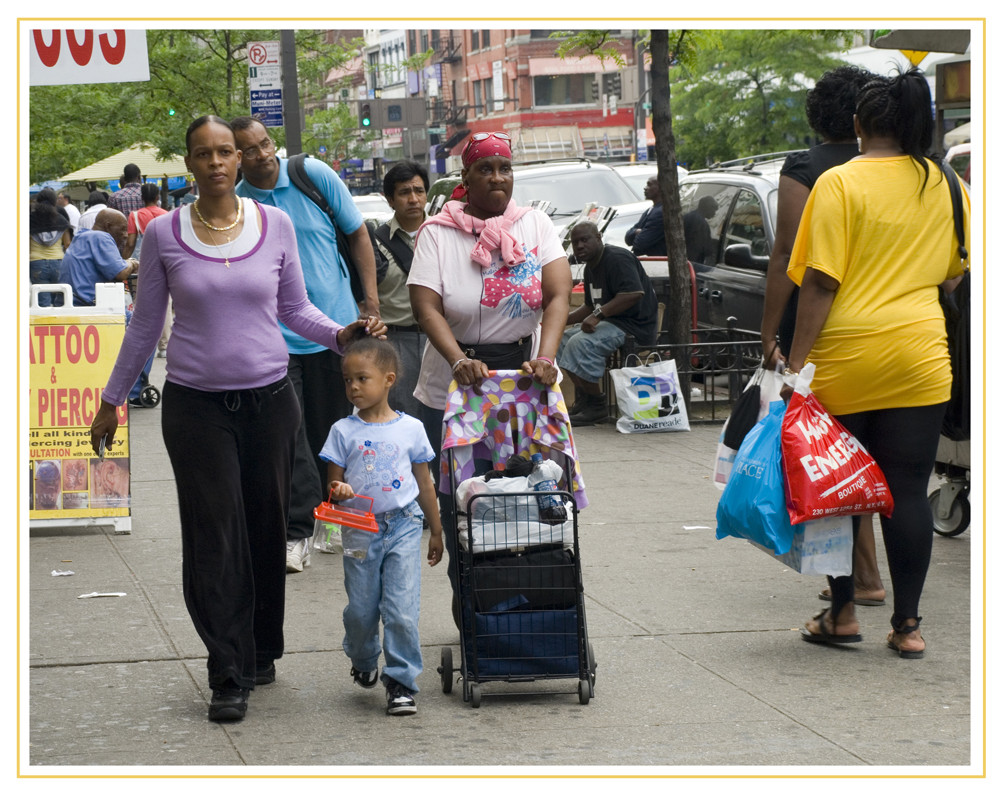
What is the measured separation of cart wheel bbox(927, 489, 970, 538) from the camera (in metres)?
7.32

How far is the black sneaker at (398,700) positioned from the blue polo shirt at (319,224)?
2476 mm

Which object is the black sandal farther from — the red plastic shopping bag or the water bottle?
the water bottle

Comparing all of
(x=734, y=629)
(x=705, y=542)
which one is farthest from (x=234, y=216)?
(x=705, y=542)

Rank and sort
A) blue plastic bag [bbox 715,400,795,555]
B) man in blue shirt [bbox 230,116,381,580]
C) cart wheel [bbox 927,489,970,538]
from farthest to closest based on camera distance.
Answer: cart wheel [bbox 927,489,970,538], man in blue shirt [bbox 230,116,381,580], blue plastic bag [bbox 715,400,795,555]

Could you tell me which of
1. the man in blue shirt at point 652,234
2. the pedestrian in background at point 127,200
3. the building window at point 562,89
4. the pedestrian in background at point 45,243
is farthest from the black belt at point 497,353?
the building window at point 562,89

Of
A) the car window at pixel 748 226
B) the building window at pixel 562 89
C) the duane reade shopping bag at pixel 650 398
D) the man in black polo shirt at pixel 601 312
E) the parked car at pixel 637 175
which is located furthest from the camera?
the building window at pixel 562 89

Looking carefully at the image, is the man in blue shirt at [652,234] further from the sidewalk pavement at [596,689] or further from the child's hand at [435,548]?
the child's hand at [435,548]

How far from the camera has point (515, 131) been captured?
244ft

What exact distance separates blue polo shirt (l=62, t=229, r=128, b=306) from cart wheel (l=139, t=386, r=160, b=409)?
0.93m

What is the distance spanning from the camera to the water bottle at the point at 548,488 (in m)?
4.96

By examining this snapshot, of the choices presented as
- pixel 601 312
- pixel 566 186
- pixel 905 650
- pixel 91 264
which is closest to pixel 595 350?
pixel 601 312

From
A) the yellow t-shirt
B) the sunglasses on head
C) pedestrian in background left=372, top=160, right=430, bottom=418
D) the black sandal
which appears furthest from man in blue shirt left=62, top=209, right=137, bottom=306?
the black sandal

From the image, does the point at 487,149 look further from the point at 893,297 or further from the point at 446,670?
the point at 446,670

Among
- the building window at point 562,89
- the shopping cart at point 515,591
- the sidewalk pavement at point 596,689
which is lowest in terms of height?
the sidewalk pavement at point 596,689
